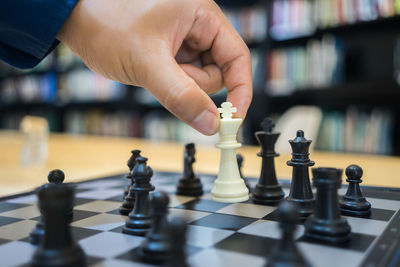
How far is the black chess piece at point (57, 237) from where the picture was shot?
2.10 feet

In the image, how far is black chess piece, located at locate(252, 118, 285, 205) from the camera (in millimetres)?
1169

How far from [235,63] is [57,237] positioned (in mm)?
886

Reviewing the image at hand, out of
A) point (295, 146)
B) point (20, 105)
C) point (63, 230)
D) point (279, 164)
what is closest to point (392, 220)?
point (295, 146)

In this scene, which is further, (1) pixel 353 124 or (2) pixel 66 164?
(1) pixel 353 124

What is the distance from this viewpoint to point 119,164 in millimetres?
2377

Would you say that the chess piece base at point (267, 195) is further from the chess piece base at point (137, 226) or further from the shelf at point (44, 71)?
the shelf at point (44, 71)

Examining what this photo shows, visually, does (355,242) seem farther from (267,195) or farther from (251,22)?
(251,22)

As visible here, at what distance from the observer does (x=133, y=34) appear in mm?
973

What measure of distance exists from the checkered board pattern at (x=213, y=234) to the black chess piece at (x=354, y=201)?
0.10ft

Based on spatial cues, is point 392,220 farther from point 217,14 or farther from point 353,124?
point 353,124

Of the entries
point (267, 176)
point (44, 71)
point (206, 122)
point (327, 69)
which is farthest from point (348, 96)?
point (44, 71)

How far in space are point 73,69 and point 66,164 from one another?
13.3 ft

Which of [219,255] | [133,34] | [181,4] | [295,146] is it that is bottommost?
[219,255]

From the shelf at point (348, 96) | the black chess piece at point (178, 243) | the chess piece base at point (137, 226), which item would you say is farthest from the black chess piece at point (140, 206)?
the shelf at point (348, 96)
